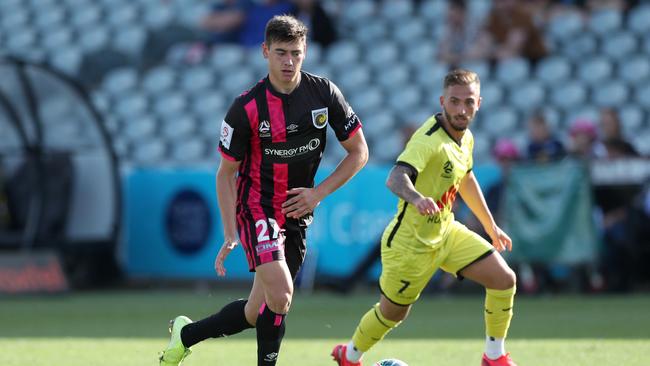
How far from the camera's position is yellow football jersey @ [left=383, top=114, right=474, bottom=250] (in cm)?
760

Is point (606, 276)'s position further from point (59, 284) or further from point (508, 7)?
point (59, 284)

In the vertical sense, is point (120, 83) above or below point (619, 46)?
below

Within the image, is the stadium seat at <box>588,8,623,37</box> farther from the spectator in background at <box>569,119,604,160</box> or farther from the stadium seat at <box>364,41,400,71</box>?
the spectator in background at <box>569,119,604,160</box>

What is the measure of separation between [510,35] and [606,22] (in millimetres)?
1431

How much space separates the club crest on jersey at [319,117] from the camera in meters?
7.01

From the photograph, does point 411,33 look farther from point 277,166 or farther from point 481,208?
point 277,166

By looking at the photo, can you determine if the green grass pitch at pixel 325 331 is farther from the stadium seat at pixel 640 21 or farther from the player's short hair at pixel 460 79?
the stadium seat at pixel 640 21

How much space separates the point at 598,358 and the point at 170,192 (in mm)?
8825

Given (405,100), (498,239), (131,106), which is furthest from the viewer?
(131,106)

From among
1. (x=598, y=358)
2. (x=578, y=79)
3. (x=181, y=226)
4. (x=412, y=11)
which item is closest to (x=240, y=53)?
(x=412, y=11)

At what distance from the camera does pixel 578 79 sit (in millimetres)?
16641

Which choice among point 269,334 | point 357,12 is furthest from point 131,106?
point 269,334

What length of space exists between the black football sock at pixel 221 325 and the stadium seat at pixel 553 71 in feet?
33.3

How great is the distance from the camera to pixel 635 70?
16.3 metres
